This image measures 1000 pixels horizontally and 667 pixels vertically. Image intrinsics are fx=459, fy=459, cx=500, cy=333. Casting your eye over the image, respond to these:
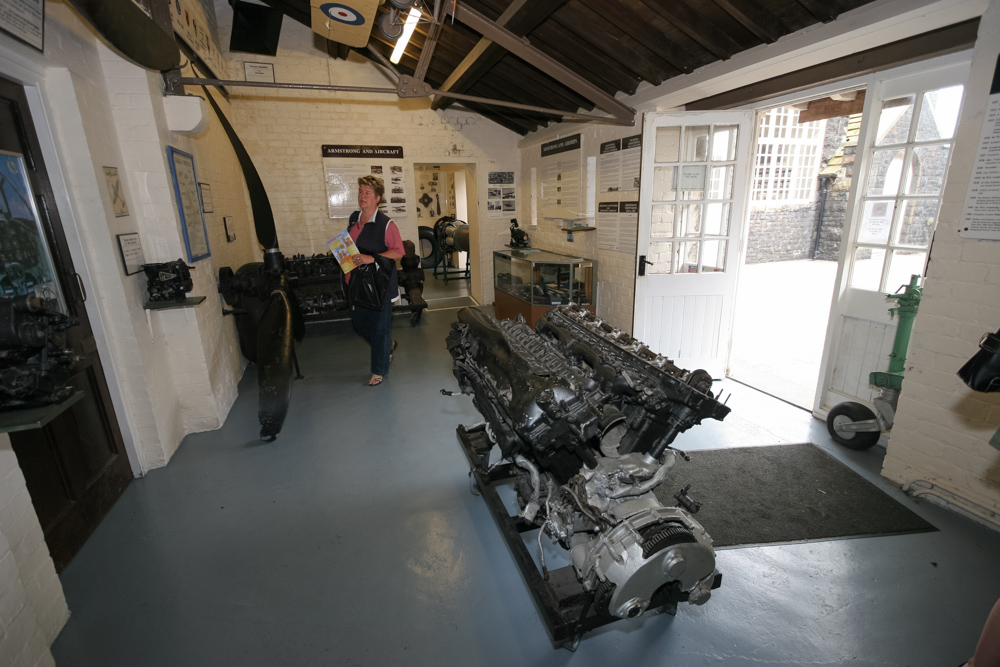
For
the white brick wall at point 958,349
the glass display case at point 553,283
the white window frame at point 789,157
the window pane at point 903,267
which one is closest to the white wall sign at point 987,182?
the white brick wall at point 958,349

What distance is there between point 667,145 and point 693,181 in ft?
1.43

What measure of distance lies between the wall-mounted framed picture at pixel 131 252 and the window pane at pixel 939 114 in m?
5.43

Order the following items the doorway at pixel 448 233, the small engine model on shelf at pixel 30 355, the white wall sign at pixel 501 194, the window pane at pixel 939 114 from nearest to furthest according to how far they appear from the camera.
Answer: the small engine model on shelf at pixel 30 355 < the window pane at pixel 939 114 < the white wall sign at pixel 501 194 < the doorway at pixel 448 233

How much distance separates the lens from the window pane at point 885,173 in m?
3.27

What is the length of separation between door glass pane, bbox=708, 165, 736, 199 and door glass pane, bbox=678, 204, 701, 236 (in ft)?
0.58

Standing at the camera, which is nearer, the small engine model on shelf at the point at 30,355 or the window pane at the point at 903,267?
the small engine model on shelf at the point at 30,355

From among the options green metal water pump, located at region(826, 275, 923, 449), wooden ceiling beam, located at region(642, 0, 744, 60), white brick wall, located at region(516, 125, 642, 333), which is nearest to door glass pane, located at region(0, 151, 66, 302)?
wooden ceiling beam, located at region(642, 0, 744, 60)

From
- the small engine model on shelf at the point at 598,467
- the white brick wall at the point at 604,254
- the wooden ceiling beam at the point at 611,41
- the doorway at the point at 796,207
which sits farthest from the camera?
the doorway at the point at 796,207

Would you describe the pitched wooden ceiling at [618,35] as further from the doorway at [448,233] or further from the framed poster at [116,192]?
the doorway at [448,233]

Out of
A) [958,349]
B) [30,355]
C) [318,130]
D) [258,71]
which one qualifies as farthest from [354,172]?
[958,349]

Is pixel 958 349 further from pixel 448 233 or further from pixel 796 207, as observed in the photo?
pixel 796 207

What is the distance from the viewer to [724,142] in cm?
439

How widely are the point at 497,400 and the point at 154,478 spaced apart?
2.68 meters

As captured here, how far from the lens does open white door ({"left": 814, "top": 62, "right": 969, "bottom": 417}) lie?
305 cm
